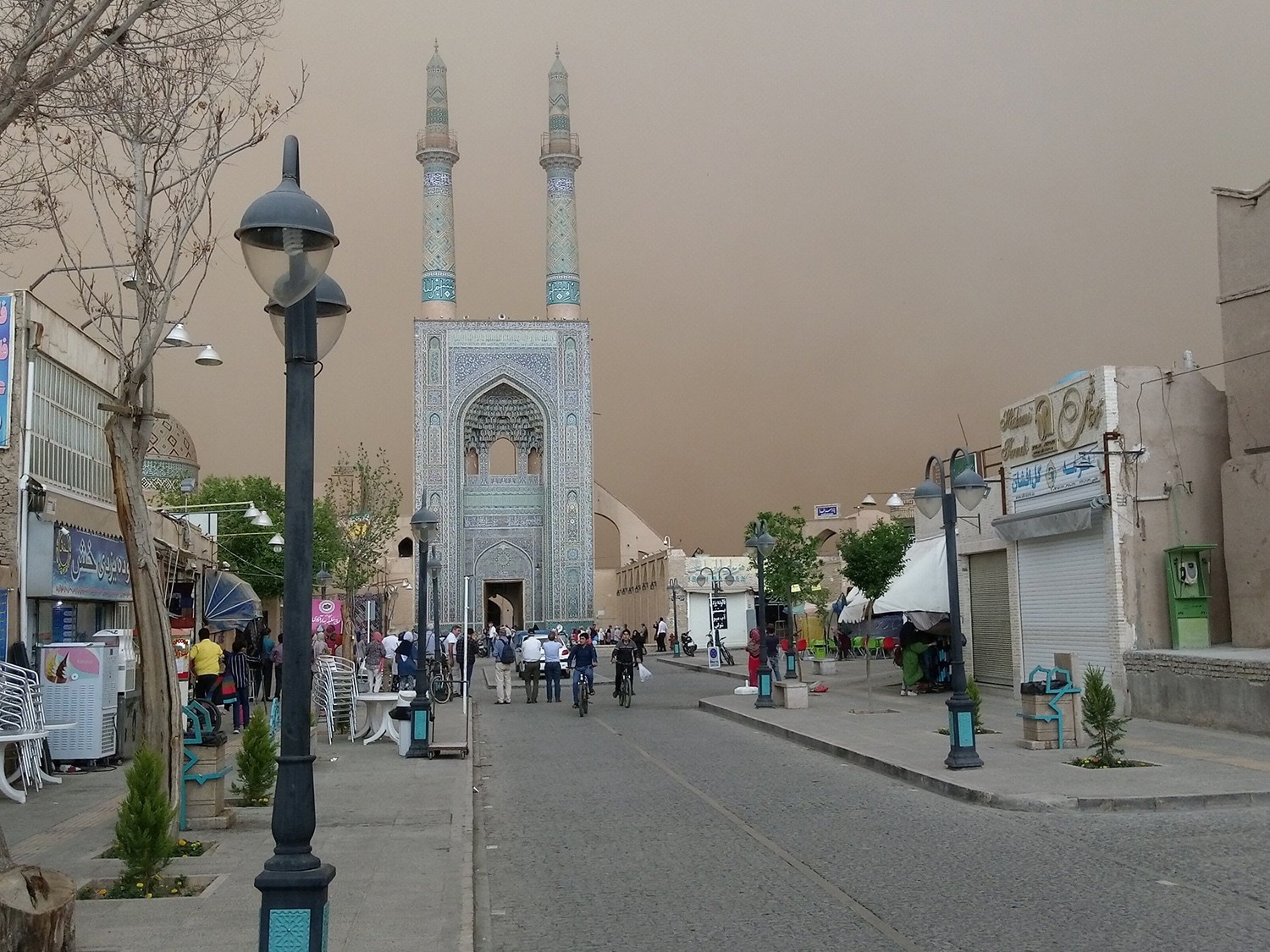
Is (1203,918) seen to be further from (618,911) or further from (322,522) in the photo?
(322,522)

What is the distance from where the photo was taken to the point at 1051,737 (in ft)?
45.9

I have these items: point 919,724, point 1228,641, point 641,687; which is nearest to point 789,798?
point 919,724

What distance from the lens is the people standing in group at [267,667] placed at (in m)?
24.4

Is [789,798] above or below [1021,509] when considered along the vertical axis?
below

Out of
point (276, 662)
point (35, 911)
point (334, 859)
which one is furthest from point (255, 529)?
point (35, 911)

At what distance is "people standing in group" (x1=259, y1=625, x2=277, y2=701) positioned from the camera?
24.4 metres

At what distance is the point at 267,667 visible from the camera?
25.3m

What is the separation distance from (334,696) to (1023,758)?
9.61 meters

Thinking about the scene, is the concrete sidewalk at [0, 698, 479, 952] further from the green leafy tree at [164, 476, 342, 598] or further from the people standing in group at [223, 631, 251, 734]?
the green leafy tree at [164, 476, 342, 598]

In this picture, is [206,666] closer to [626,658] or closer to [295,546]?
[626,658]

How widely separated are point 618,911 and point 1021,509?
52.5 ft

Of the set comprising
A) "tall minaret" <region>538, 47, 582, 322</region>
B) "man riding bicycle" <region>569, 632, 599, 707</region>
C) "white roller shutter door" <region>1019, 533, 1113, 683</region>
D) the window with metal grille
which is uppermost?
"tall minaret" <region>538, 47, 582, 322</region>

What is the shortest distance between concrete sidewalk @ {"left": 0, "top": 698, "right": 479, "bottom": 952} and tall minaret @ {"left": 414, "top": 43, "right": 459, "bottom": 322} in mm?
41203

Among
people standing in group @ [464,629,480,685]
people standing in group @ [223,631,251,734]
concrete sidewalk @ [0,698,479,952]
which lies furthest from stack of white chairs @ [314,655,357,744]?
people standing in group @ [464,629,480,685]
